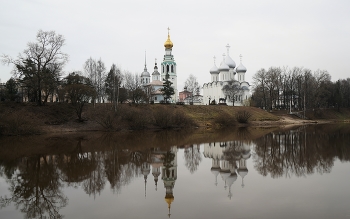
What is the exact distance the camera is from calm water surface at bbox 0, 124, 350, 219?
8.45m

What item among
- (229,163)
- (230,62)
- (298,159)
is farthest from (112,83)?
(230,62)

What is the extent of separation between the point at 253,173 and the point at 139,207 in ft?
19.2

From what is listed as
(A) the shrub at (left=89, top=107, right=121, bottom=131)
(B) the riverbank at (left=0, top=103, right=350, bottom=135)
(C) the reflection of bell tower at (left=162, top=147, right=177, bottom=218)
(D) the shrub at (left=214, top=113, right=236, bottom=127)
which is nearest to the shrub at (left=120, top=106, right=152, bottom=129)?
(B) the riverbank at (left=0, top=103, right=350, bottom=135)

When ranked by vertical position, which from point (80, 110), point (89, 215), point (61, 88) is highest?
point (61, 88)

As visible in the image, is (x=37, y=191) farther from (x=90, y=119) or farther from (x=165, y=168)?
(x=90, y=119)

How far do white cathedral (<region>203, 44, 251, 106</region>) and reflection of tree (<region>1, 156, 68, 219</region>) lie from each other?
5540 centimetres

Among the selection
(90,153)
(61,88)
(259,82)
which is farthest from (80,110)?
(259,82)

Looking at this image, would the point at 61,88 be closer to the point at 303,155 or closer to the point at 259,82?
the point at 303,155

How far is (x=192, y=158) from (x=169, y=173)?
14.4ft

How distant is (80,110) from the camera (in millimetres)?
37000

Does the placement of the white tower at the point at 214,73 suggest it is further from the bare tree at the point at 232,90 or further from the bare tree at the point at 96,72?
the bare tree at the point at 96,72

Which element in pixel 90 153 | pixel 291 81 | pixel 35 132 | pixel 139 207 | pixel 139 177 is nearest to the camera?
pixel 139 207

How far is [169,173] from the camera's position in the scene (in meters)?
13.2

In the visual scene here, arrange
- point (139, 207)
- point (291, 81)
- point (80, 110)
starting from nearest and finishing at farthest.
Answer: point (139, 207) < point (80, 110) < point (291, 81)
